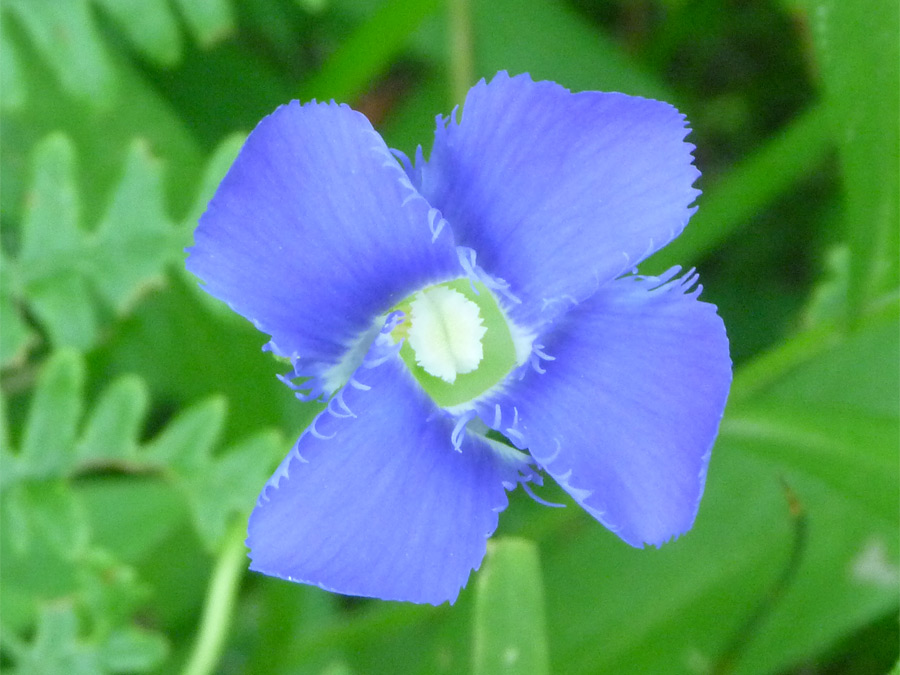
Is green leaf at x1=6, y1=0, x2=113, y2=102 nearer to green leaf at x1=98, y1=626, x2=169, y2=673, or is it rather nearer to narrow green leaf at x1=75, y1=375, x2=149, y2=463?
narrow green leaf at x1=75, y1=375, x2=149, y2=463

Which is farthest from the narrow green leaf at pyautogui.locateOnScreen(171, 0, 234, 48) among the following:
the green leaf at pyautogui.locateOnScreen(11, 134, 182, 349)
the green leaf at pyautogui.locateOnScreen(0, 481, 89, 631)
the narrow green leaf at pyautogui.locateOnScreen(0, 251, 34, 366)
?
the green leaf at pyautogui.locateOnScreen(0, 481, 89, 631)

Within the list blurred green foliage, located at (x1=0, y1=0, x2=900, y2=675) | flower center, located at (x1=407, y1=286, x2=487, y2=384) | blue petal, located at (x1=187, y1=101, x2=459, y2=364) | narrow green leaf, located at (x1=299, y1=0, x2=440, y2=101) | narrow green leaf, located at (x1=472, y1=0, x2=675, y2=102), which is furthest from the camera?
narrow green leaf, located at (x1=472, y1=0, x2=675, y2=102)

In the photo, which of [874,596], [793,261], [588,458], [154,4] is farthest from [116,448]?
[793,261]

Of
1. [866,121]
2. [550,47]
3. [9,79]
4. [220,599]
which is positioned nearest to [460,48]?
[550,47]

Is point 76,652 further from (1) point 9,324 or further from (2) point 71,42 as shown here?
(2) point 71,42

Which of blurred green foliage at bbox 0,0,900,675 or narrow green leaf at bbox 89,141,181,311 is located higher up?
narrow green leaf at bbox 89,141,181,311

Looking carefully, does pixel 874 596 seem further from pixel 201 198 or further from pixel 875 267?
pixel 201 198
